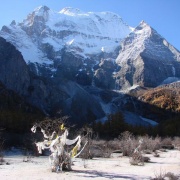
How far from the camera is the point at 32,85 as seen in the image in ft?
504

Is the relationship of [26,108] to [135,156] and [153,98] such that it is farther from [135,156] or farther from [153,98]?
[135,156]

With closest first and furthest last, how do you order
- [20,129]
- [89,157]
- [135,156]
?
[135,156] < [89,157] < [20,129]

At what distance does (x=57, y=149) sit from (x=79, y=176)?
154 centimetres

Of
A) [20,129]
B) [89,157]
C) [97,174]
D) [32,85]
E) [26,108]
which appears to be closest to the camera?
[97,174]

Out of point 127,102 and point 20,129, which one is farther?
point 127,102

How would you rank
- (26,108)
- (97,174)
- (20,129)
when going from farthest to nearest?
(26,108)
(20,129)
(97,174)

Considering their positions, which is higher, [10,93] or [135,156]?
[10,93]

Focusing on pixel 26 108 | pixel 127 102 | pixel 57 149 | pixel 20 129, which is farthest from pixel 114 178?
pixel 127 102

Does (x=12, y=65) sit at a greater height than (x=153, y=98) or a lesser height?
greater

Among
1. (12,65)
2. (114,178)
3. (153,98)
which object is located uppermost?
(12,65)

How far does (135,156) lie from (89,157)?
15.5 ft

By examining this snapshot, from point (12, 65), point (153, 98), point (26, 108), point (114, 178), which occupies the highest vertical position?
point (12, 65)

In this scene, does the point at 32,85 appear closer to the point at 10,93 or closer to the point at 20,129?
the point at 10,93

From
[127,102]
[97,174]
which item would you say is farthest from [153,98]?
[97,174]
